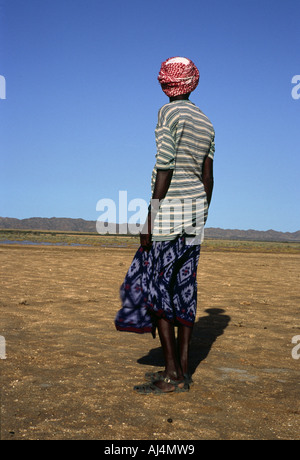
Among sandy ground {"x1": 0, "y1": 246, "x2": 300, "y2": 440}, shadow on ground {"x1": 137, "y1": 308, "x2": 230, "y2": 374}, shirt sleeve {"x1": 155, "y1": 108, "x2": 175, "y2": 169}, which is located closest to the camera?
sandy ground {"x1": 0, "y1": 246, "x2": 300, "y2": 440}

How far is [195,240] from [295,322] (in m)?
3.31

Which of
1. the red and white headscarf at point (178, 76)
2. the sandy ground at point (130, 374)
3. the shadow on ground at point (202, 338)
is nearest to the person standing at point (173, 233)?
the red and white headscarf at point (178, 76)

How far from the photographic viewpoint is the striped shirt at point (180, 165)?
3.45 metres

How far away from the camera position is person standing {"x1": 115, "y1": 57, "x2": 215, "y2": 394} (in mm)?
3467

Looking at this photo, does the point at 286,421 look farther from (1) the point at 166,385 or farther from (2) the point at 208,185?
(2) the point at 208,185

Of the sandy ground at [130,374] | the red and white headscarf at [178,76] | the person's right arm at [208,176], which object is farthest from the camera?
the person's right arm at [208,176]

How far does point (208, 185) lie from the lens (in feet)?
12.2

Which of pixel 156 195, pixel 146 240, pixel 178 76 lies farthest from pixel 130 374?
pixel 178 76

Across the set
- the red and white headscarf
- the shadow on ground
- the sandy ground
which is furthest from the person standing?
the shadow on ground

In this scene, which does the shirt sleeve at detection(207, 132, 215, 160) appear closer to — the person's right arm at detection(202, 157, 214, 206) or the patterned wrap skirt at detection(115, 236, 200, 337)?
the person's right arm at detection(202, 157, 214, 206)

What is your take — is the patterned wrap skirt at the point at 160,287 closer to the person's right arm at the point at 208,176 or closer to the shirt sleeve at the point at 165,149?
the person's right arm at the point at 208,176

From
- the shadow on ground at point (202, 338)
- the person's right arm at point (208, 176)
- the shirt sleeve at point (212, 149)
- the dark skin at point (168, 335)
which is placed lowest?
the shadow on ground at point (202, 338)

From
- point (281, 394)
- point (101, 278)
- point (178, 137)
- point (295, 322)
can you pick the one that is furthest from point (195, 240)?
point (101, 278)

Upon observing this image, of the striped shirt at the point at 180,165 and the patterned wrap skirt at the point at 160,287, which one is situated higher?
the striped shirt at the point at 180,165
